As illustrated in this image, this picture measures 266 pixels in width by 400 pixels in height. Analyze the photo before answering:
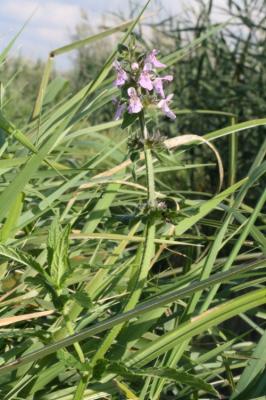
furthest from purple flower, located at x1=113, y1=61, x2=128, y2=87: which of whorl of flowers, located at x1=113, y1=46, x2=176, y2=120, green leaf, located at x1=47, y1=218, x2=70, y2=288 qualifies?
green leaf, located at x1=47, y1=218, x2=70, y2=288

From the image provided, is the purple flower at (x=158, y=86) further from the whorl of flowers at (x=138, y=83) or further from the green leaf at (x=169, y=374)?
the green leaf at (x=169, y=374)

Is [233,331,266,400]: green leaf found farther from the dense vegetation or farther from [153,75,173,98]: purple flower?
[153,75,173,98]: purple flower

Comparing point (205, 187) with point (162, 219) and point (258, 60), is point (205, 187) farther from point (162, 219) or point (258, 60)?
point (162, 219)

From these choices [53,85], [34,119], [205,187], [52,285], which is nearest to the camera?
[52,285]

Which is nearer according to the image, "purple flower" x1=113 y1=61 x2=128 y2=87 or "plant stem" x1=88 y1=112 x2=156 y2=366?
"plant stem" x1=88 y1=112 x2=156 y2=366

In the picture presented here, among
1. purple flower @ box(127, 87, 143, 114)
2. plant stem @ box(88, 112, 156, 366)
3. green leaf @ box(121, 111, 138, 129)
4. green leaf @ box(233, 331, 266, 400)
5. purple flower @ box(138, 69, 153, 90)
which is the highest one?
purple flower @ box(138, 69, 153, 90)

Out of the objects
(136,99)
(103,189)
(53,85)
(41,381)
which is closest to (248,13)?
(53,85)

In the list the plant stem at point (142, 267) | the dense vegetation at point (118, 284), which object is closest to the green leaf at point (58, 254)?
the dense vegetation at point (118, 284)
